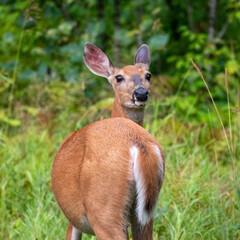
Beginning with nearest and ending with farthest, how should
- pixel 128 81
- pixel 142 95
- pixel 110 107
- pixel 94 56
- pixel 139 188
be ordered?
pixel 139 188 < pixel 142 95 < pixel 128 81 < pixel 94 56 < pixel 110 107

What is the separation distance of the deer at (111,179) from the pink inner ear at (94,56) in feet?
6.11

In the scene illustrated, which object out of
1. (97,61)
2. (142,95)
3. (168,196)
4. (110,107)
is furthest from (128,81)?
(110,107)

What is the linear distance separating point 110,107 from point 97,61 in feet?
5.06

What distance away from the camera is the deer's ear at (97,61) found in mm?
4582

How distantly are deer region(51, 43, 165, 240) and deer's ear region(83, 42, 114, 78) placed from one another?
1852mm

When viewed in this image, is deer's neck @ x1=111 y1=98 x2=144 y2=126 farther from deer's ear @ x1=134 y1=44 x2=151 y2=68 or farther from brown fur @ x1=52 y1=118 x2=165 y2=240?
brown fur @ x1=52 y1=118 x2=165 y2=240

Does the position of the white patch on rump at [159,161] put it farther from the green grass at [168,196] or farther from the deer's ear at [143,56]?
the deer's ear at [143,56]

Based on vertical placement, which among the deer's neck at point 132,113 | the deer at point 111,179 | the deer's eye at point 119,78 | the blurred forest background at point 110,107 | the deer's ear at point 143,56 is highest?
the deer at point 111,179

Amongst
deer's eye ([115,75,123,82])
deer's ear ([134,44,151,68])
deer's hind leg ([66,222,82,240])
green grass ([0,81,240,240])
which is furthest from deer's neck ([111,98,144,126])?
deer's hind leg ([66,222,82,240])

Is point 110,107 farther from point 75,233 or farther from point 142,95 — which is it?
point 75,233

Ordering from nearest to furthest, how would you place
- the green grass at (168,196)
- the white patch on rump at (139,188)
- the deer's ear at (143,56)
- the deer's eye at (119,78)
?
the white patch on rump at (139,188) → the green grass at (168,196) → the deer's eye at (119,78) → the deer's ear at (143,56)

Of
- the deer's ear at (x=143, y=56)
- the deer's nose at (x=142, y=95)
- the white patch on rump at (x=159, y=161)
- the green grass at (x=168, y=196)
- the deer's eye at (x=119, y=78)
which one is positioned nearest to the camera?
the white patch on rump at (x=159, y=161)

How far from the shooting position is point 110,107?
6141 millimetres

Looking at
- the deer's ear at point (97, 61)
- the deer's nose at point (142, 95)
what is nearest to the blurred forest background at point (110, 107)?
the deer's ear at point (97, 61)
